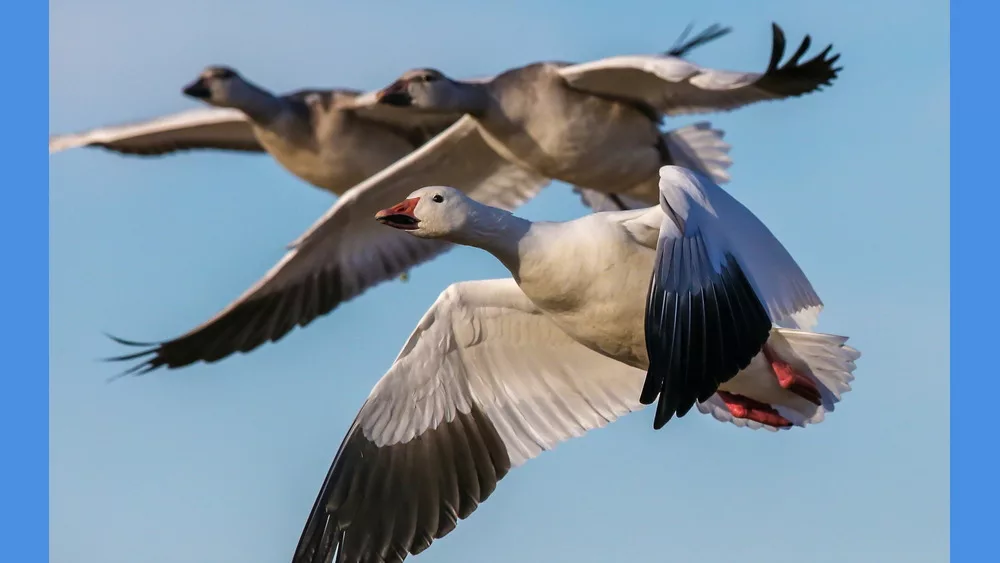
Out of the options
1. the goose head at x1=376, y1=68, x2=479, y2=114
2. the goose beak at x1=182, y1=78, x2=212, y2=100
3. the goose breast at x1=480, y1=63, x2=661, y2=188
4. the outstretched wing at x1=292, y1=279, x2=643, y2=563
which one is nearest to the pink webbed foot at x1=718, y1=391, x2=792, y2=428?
the outstretched wing at x1=292, y1=279, x2=643, y2=563

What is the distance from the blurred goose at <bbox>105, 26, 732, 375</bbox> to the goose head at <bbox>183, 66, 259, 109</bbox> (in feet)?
3.98

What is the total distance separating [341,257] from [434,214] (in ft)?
11.4

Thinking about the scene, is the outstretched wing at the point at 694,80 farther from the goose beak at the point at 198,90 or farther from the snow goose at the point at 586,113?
the goose beak at the point at 198,90

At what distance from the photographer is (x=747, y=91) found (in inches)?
328

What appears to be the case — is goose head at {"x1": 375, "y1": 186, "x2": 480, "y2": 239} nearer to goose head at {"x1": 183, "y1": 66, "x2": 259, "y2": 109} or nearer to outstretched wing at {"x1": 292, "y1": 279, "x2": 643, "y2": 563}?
outstretched wing at {"x1": 292, "y1": 279, "x2": 643, "y2": 563}

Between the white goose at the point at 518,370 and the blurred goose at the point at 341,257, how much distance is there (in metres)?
2.67

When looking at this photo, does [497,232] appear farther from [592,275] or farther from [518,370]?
[518,370]

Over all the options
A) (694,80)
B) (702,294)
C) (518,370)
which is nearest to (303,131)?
(694,80)

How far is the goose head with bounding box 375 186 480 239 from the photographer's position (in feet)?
19.9

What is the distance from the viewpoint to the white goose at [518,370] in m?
6.00

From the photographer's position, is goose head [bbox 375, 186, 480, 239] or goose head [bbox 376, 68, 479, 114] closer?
goose head [bbox 375, 186, 480, 239]

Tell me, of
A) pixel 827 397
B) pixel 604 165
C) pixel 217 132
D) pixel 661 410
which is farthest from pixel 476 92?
pixel 661 410

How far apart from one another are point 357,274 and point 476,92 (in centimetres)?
130

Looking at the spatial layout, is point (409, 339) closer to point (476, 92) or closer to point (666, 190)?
point (666, 190)
